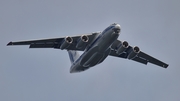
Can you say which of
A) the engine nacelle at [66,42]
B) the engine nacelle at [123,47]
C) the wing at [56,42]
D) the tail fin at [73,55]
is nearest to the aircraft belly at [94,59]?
the wing at [56,42]

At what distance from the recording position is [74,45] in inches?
2067

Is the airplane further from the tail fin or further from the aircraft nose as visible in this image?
the tail fin

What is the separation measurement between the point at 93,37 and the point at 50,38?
4.83 metres

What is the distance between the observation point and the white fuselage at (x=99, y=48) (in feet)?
159

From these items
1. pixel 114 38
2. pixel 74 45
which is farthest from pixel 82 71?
pixel 114 38

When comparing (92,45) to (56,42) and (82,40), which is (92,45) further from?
(56,42)

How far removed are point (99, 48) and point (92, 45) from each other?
118 cm

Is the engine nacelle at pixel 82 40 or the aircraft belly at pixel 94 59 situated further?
the aircraft belly at pixel 94 59

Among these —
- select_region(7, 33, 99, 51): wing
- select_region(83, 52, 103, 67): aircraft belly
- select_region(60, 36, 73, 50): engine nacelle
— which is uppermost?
select_region(7, 33, 99, 51): wing

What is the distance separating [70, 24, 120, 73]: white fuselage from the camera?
4853 cm

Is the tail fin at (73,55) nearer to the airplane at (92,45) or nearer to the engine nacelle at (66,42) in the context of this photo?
the airplane at (92,45)

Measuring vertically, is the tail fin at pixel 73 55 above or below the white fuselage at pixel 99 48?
above

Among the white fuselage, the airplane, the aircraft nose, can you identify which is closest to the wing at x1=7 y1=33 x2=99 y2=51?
the airplane

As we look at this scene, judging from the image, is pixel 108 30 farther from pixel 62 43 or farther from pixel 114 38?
pixel 62 43
